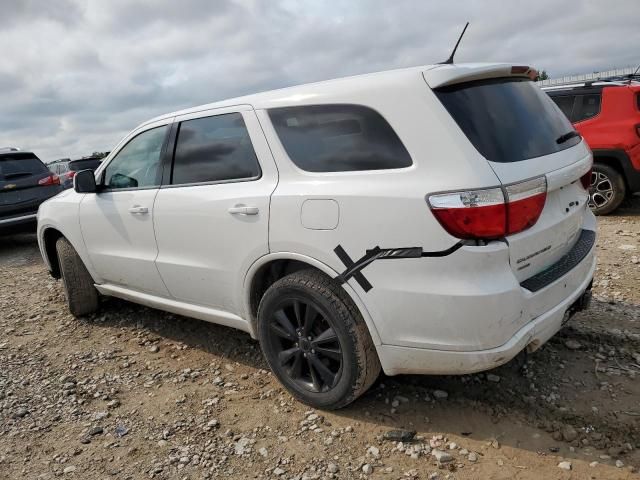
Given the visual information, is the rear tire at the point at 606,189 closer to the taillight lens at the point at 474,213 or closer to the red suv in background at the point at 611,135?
the red suv in background at the point at 611,135

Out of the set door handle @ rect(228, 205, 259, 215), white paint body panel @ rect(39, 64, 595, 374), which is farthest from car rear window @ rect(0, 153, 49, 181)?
door handle @ rect(228, 205, 259, 215)

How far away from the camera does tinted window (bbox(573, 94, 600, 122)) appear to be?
6762mm

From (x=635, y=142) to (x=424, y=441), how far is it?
17.9 ft

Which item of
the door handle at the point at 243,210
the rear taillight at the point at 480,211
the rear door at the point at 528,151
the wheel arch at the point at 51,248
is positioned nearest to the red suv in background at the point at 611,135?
the rear door at the point at 528,151

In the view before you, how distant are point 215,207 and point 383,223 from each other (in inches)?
46.0

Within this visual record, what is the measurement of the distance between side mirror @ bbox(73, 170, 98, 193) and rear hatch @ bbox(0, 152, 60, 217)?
5.17 m

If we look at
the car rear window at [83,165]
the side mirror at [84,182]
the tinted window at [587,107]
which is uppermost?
the tinted window at [587,107]

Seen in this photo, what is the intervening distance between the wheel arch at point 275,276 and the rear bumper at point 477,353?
130 millimetres

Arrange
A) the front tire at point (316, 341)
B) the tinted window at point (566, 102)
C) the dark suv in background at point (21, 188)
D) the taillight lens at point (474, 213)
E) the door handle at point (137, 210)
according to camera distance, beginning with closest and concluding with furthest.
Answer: the taillight lens at point (474, 213) < the front tire at point (316, 341) < the door handle at point (137, 210) < the tinted window at point (566, 102) < the dark suv in background at point (21, 188)

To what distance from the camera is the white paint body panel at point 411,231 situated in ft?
7.36

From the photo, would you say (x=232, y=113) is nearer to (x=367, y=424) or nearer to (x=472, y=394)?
(x=367, y=424)

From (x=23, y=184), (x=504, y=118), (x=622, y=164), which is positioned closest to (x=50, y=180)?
(x=23, y=184)

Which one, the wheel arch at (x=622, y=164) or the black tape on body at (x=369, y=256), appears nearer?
the black tape on body at (x=369, y=256)

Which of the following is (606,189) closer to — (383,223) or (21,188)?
(383,223)
